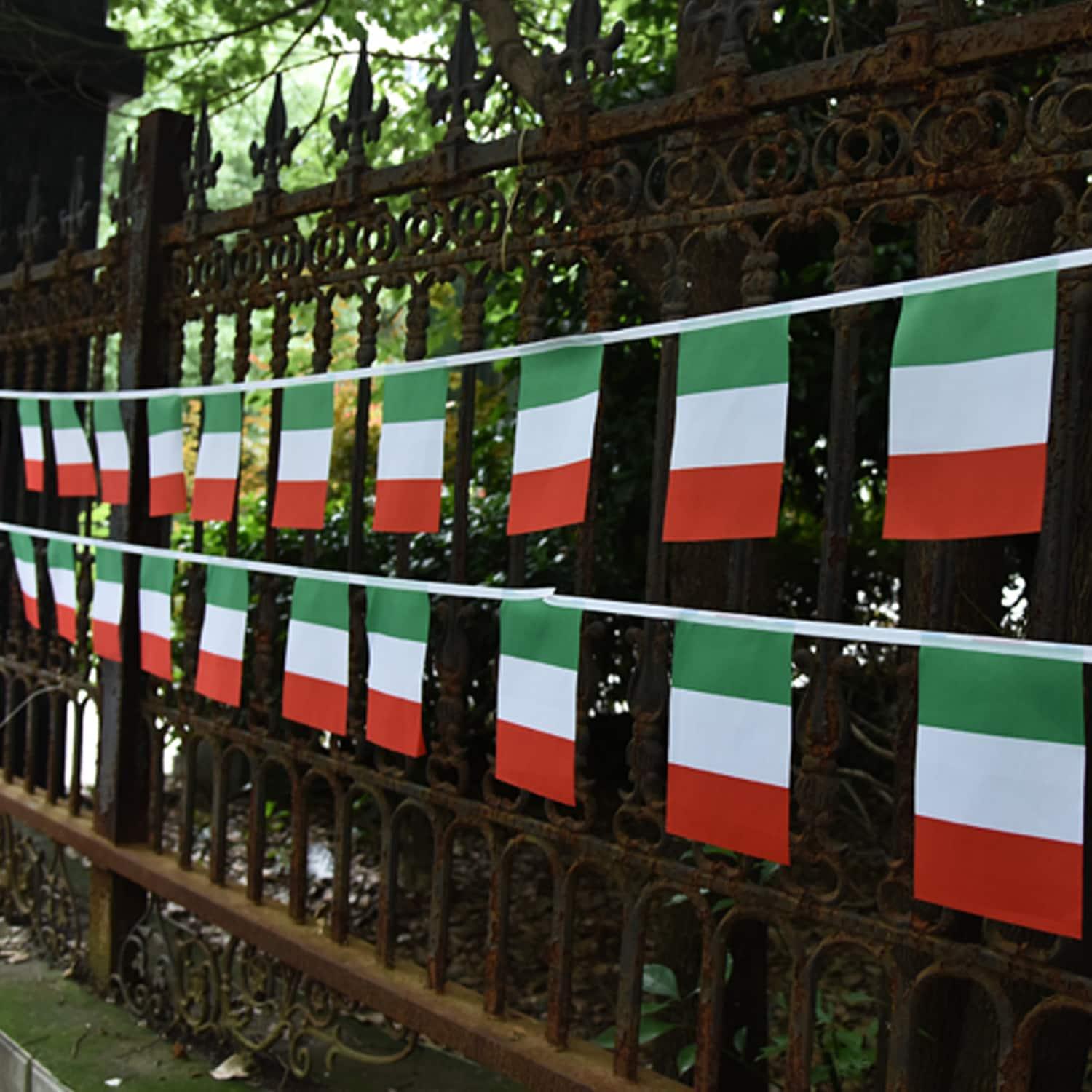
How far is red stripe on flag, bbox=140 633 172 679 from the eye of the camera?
391cm

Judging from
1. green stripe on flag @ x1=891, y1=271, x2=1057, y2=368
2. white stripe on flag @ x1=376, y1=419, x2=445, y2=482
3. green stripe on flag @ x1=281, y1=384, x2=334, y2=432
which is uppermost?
green stripe on flag @ x1=891, y1=271, x2=1057, y2=368

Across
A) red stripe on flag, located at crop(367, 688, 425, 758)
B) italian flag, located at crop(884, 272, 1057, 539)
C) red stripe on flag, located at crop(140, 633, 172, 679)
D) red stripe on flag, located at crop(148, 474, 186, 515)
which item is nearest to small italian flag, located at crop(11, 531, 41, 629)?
red stripe on flag, located at crop(140, 633, 172, 679)

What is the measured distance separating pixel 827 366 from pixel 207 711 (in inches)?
102

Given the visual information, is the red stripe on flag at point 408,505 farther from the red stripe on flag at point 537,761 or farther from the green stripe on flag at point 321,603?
the red stripe on flag at point 537,761

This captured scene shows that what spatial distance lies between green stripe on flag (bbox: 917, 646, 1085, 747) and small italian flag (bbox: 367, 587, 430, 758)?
1.29 metres

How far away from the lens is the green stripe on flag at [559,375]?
2.63m

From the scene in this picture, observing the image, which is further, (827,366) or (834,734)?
(827,366)

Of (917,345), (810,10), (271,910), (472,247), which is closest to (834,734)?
(917,345)

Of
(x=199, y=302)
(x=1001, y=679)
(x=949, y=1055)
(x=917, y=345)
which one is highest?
(x=199, y=302)

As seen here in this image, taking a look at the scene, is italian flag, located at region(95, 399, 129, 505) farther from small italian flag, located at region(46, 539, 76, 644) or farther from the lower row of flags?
the lower row of flags

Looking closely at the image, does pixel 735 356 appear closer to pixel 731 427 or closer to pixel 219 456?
pixel 731 427

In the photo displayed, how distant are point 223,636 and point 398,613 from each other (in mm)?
831

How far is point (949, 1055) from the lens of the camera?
10.2ft

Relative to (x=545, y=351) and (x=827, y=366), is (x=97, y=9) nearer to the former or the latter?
(x=827, y=366)
